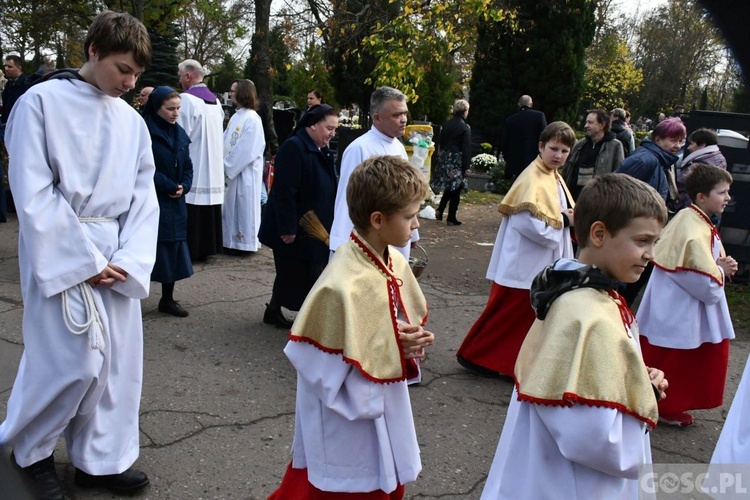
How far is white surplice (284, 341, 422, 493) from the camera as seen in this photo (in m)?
2.55

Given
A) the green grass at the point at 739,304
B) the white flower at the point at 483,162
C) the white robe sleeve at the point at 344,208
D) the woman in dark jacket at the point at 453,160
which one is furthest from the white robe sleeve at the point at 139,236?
the white flower at the point at 483,162

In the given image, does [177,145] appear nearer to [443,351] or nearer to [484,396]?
[443,351]

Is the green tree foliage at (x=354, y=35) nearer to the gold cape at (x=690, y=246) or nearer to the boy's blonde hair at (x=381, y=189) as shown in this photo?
the gold cape at (x=690, y=246)

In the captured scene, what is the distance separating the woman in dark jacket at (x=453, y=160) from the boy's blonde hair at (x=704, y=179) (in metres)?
7.11

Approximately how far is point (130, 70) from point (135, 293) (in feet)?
3.11

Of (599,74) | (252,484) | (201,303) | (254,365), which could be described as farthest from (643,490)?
(599,74)

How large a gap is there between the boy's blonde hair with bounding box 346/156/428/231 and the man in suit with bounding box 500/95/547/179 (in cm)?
1079

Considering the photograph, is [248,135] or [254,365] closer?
[254,365]

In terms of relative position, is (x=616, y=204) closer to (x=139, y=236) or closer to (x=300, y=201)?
(x=139, y=236)

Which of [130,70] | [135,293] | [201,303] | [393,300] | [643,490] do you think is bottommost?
[201,303]

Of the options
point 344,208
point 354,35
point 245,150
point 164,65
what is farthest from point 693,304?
point 164,65

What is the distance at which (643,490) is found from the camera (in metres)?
2.42

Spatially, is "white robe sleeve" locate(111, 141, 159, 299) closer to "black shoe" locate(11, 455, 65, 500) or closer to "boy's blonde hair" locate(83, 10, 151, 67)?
"boy's blonde hair" locate(83, 10, 151, 67)

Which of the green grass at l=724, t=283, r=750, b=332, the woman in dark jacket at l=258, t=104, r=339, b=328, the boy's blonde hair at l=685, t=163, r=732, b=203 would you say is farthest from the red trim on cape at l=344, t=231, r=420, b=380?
the green grass at l=724, t=283, r=750, b=332
